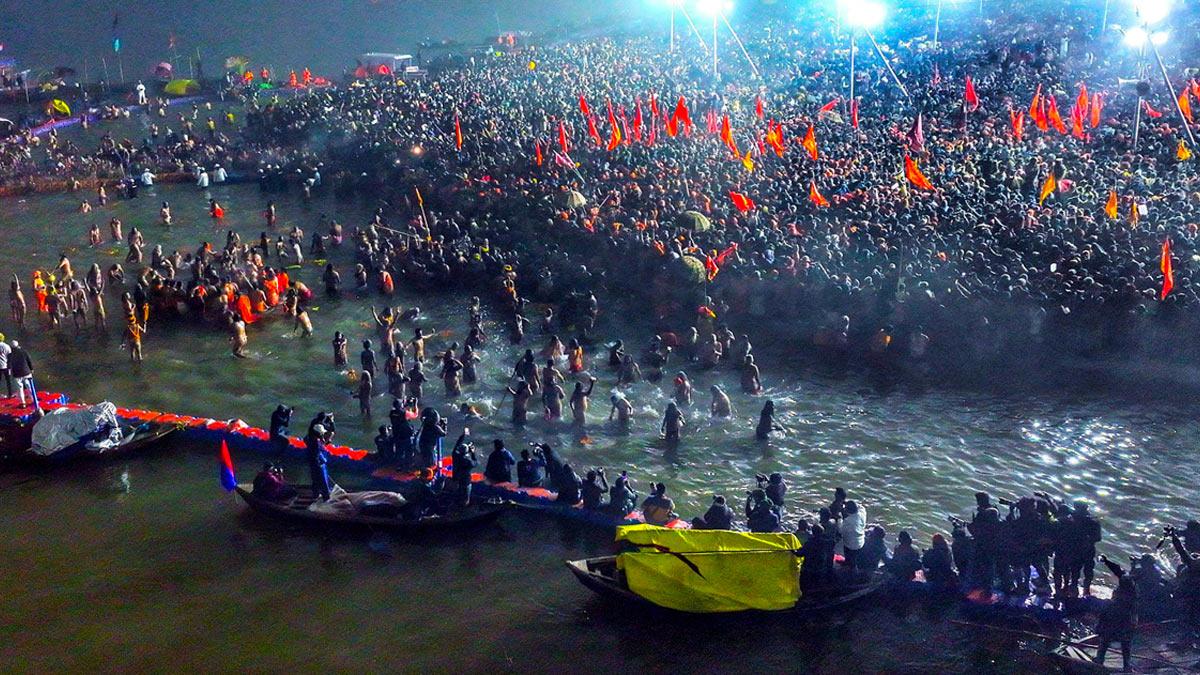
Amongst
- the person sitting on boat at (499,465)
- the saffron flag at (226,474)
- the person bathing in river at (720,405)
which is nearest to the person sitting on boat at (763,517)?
the person sitting on boat at (499,465)

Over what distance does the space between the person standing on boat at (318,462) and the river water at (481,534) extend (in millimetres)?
803

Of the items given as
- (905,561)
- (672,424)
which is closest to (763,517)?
(905,561)

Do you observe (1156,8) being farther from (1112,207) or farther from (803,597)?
(803,597)

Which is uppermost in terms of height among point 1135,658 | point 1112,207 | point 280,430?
point 1112,207

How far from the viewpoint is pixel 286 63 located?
65.2m

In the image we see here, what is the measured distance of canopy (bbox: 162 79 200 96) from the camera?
183 feet

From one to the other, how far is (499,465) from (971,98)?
80.9ft

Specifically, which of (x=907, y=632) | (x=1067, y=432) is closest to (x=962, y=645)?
(x=907, y=632)

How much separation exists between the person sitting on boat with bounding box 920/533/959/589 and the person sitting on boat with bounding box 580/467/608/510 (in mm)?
4997

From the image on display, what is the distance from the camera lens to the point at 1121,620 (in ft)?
39.2

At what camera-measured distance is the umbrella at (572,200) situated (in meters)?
29.6

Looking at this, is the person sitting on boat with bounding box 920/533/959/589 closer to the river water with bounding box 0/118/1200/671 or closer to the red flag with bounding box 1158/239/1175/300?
the river water with bounding box 0/118/1200/671

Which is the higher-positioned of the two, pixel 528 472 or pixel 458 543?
pixel 528 472

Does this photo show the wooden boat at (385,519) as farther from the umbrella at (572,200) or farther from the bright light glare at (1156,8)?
the bright light glare at (1156,8)
